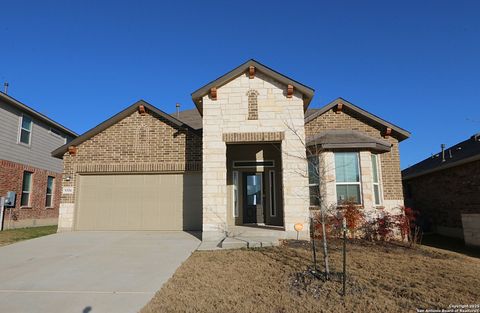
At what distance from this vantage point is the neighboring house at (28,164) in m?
15.5

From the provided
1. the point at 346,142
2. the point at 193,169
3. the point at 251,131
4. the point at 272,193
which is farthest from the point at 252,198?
the point at 346,142

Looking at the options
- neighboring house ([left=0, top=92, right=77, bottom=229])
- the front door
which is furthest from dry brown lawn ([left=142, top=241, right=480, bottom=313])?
Result: neighboring house ([left=0, top=92, right=77, bottom=229])

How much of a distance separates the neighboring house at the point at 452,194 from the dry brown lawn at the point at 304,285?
19.5 feet

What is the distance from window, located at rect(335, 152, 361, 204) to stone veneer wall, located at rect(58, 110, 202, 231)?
5.43m

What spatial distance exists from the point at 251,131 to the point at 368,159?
4.52 m

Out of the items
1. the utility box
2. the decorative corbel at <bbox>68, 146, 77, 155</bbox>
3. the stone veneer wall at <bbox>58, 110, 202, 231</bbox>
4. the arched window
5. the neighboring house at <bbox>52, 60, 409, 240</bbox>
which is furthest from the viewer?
the utility box

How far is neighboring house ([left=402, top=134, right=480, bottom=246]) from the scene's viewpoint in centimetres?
1243

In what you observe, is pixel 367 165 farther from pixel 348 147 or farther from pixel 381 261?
pixel 381 261

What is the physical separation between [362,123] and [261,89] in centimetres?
508

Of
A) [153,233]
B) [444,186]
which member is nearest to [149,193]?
[153,233]

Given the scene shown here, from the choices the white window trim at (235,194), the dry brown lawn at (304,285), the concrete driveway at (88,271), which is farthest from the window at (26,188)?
the dry brown lawn at (304,285)

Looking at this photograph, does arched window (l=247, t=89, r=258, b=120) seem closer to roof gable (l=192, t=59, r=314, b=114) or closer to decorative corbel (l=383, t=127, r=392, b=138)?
roof gable (l=192, t=59, r=314, b=114)

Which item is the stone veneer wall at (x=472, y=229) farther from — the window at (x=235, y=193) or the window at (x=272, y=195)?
the window at (x=235, y=193)

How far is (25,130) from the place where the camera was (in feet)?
56.6
